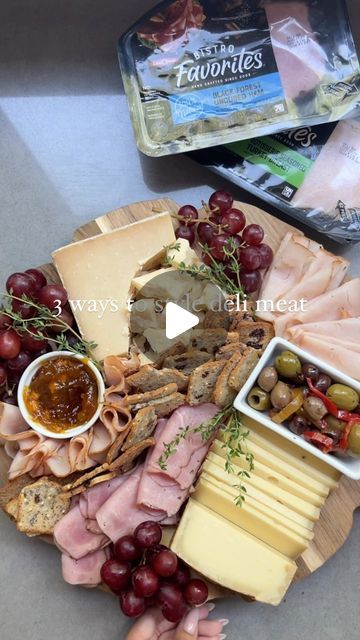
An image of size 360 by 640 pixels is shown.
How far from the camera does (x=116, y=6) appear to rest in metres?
1.68

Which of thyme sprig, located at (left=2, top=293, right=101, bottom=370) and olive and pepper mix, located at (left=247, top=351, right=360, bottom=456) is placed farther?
thyme sprig, located at (left=2, top=293, right=101, bottom=370)

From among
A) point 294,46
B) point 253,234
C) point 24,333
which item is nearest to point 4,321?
point 24,333

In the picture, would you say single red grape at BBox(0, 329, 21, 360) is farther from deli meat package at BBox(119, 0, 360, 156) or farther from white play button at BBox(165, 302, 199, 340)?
deli meat package at BBox(119, 0, 360, 156)

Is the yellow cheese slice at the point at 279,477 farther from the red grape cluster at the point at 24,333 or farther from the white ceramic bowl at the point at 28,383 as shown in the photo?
the red grape cluster at the point at 24,333

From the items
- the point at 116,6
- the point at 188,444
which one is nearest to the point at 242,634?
the point at 188,444

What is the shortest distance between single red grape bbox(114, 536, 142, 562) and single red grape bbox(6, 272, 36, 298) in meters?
0.57

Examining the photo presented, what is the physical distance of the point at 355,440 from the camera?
47.4 inches

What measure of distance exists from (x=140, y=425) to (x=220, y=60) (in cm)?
92

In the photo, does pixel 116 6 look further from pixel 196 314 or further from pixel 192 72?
pixel 196 314

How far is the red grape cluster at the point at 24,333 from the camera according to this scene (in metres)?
1.33

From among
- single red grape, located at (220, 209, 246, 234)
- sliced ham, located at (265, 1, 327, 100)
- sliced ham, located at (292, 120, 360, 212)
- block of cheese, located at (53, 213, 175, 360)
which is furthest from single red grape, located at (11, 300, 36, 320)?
sliced ham, located at (265, 1, 327, 100)

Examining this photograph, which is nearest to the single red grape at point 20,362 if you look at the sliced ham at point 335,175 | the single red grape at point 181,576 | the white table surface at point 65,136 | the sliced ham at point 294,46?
the white table surface at point 65,136

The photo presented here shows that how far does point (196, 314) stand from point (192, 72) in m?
0.62

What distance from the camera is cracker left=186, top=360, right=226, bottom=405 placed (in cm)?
133
